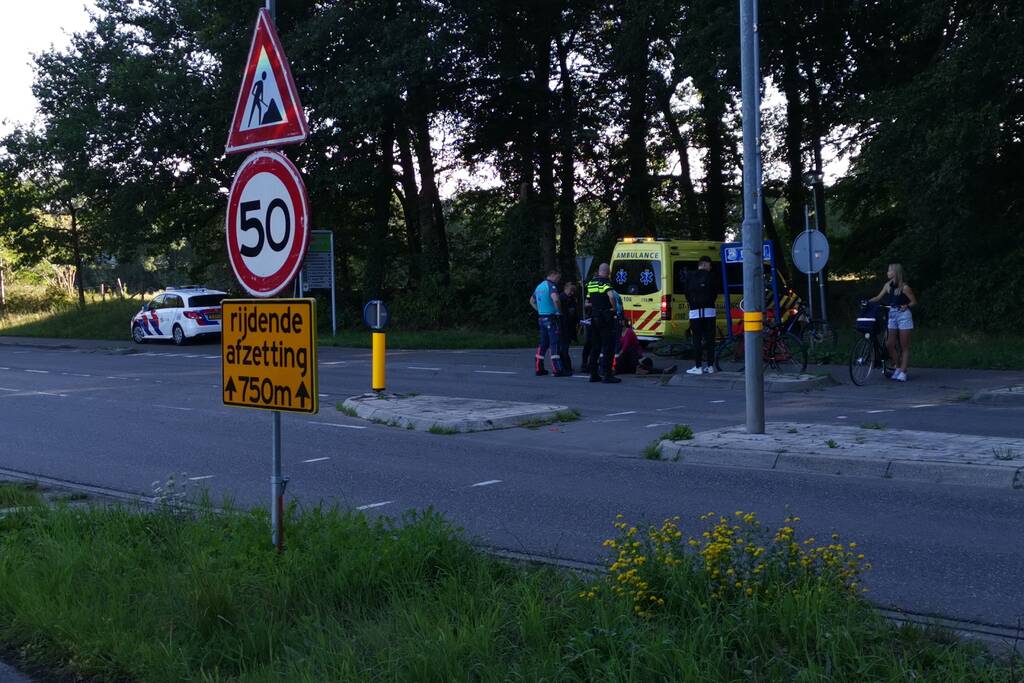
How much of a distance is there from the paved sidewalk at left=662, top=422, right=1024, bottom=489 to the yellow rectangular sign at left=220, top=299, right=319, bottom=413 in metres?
5.15

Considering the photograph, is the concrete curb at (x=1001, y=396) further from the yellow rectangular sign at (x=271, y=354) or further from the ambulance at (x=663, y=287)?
the yellow rectangular sign at (x=271, y=354)

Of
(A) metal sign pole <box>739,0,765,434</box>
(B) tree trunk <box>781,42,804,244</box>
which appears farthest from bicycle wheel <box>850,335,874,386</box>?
(B) tree trunk <box>781,42,804,244</box>

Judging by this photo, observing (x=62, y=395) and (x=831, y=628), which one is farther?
(x=62, y=395)

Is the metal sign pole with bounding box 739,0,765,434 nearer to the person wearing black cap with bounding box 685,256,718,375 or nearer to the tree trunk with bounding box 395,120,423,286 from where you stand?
the person wearing black cap with bounding box 685,256,718,375

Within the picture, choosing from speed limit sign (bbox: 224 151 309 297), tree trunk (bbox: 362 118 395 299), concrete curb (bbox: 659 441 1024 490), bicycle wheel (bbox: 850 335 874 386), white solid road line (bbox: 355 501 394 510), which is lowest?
white solid road line (bbox: 355 501 394 510)

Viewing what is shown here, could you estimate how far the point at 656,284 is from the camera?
2278 centimetres

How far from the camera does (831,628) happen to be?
409 cm

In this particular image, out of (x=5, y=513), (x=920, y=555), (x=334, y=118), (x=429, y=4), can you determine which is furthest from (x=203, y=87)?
(x=920, y=555)

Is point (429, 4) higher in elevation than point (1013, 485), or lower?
higher

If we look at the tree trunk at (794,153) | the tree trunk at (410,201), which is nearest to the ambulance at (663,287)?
the tree trunk at (794,153)

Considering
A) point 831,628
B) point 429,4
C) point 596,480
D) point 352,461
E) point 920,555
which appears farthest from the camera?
point 429,4

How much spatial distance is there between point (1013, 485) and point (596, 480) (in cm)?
313

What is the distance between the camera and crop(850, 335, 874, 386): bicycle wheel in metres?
16.9

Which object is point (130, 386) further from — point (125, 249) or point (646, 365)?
point (125, 249)
